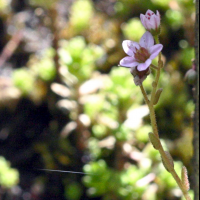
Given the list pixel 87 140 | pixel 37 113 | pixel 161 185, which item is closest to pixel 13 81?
pixel 37 113

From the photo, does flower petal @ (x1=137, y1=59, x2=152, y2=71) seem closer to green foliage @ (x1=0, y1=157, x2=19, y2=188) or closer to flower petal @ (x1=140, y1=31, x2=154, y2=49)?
flower petal @ (x1=140, y1=31, x2=154, y2=49)

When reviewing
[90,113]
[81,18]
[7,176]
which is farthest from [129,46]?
[81,18]

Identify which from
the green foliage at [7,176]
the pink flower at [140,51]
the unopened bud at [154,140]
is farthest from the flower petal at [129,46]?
the green foliage at [7,176]

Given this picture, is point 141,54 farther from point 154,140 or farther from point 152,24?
point 154,140

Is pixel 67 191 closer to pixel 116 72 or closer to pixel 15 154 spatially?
pixel 15 154

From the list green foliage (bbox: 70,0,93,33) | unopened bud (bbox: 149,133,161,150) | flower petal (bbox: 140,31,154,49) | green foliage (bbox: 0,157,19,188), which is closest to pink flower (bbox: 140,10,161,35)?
flower petal (bbox: 140,31,154,49)

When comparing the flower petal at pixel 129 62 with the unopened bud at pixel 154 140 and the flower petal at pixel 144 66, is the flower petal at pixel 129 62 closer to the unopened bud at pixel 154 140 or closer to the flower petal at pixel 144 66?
→ the flower petal at pixel 144 66
